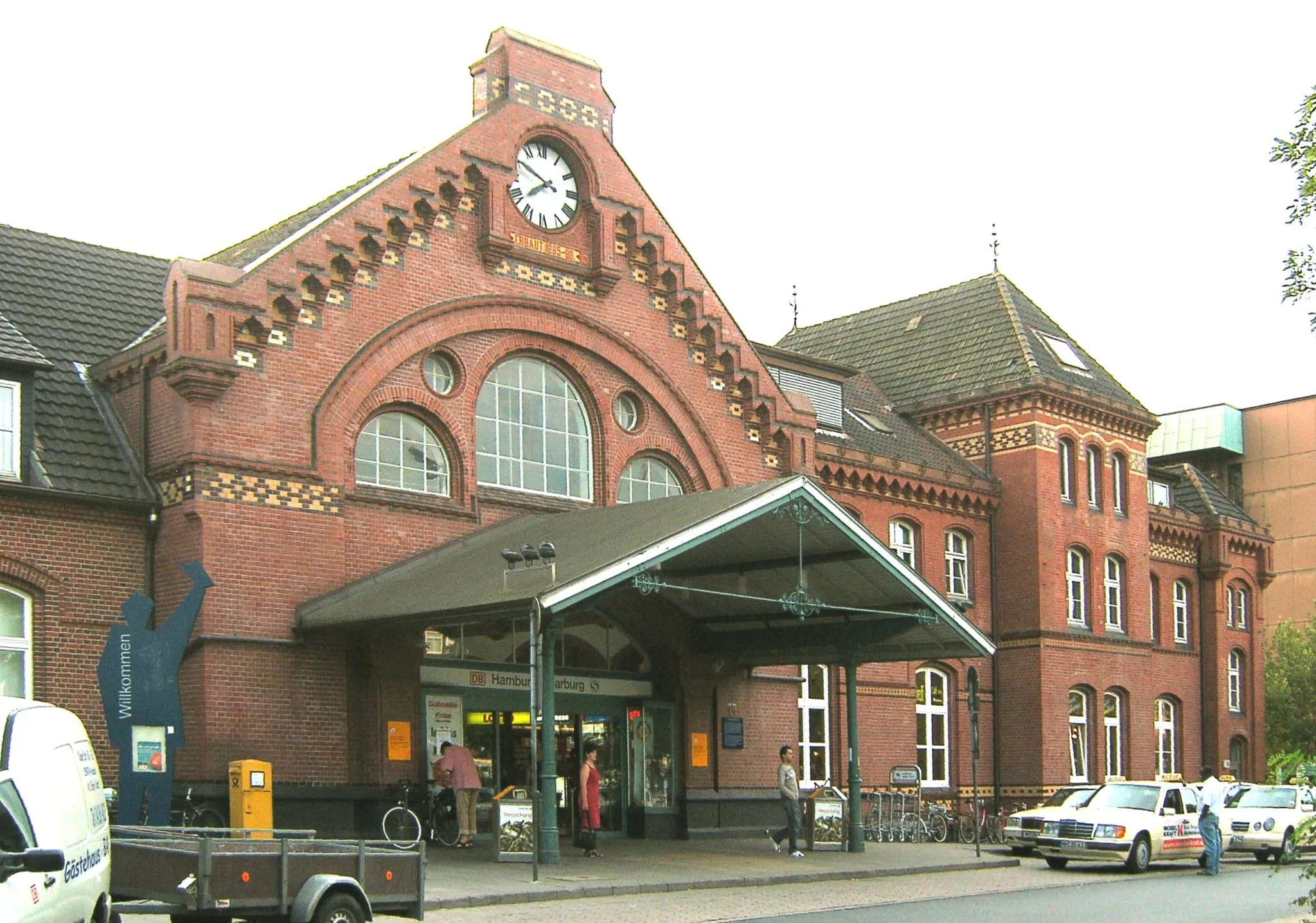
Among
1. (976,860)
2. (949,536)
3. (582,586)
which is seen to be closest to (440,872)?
(582,586)

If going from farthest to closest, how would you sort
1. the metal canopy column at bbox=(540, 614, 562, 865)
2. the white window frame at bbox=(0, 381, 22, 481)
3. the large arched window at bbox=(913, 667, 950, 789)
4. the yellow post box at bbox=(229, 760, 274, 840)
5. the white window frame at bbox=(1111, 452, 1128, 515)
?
the white window frame at bbox=(1111, 452, 1128, 515), the large arched window at bbox=(913, 667, 950, 789), the white window frame at bbox=(0, 381, 22, 481), the yellow post box at bbox=(229, 760, 274, 840), the metal canopy column at bbox=(540, 614, 562, 865)

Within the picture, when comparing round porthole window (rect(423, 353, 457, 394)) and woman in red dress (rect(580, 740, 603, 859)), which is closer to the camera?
woman in red dress (rect(580, 740, 603, 859))

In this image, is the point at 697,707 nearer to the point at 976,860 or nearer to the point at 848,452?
the point at 976,860

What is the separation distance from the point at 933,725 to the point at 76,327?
21027 mm

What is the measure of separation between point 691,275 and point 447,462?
20.7 feet

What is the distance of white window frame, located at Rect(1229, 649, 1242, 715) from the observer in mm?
47531

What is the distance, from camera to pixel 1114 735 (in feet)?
139

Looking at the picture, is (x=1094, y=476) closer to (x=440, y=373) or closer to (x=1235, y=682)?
(x=1235, y=682)

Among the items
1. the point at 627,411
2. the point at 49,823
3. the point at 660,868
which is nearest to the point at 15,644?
the point at 660,868

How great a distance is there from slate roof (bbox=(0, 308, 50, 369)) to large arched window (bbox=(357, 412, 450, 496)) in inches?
177

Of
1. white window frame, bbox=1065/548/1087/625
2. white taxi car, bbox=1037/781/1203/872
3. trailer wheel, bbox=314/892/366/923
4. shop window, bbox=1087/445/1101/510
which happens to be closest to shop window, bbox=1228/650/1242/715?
white window frame, bbox=1065/548/1087/625

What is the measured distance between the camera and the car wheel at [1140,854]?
27.4 meters

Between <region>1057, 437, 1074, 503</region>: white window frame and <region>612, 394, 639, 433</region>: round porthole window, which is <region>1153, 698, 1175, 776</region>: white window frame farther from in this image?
<region>612, 394, 639, 433</region>: round porthole window

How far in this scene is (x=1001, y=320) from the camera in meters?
42.7
